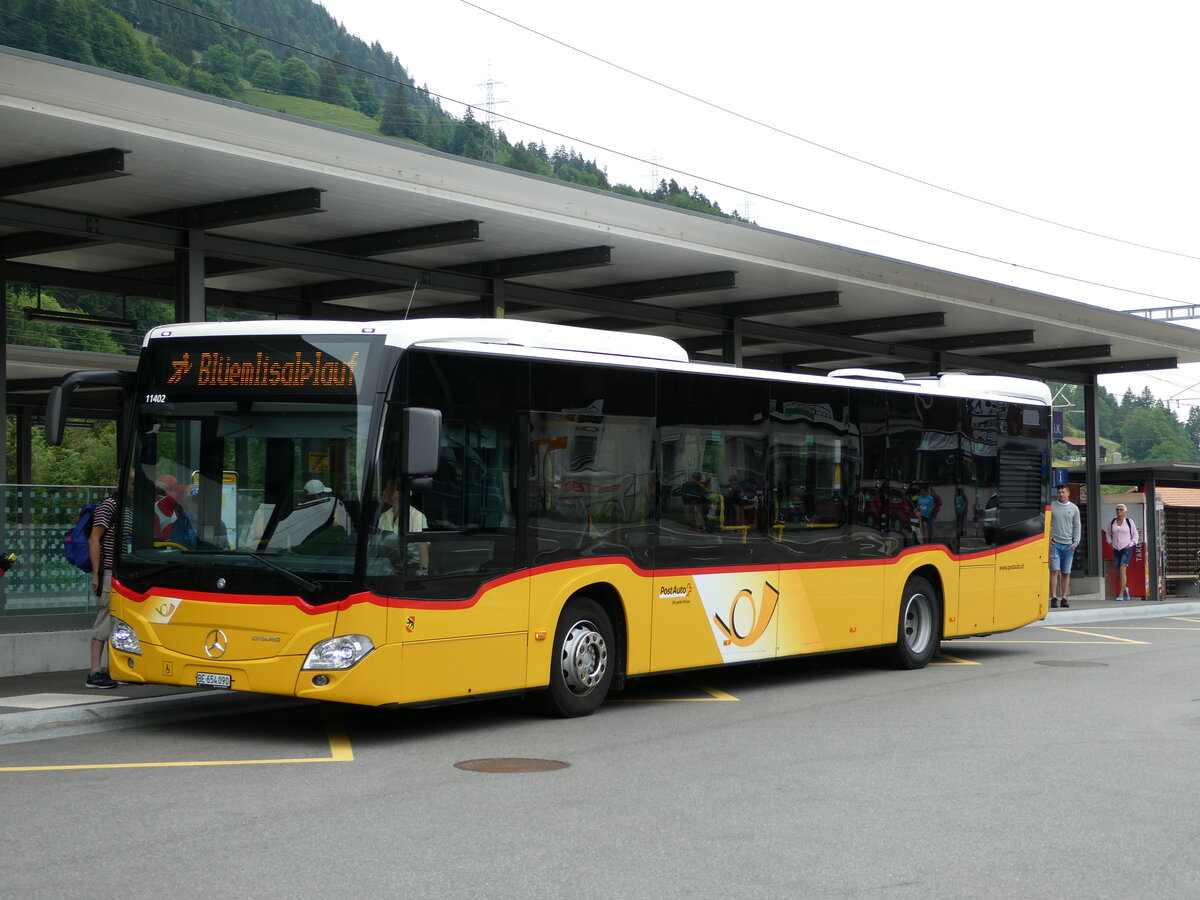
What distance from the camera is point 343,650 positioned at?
970cm

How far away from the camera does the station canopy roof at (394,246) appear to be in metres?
12.9

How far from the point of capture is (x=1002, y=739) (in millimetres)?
10508

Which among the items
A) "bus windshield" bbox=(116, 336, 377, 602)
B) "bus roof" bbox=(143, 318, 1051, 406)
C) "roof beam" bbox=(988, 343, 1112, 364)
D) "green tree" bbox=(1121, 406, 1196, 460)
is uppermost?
"green tree" bbox=(1121, 406, 1196, 460)

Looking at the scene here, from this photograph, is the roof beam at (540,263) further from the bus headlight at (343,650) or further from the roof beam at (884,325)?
the bus headlight at (343,650)

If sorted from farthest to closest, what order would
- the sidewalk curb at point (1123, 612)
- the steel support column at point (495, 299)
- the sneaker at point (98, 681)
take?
the sidewalk curb at point (1123, 612)
the steel support column at point (495, 299)
the sneaker at point (98, 681)

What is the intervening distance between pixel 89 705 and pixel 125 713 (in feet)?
0.90

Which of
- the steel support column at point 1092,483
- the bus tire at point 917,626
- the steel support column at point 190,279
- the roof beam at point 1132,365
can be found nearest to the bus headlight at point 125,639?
the steel support column at point 190,279

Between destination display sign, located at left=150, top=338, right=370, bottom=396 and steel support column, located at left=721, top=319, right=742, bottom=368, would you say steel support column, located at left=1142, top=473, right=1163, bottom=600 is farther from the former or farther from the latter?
destination display sign, located at left=150, top=338, right=370, bottom=396

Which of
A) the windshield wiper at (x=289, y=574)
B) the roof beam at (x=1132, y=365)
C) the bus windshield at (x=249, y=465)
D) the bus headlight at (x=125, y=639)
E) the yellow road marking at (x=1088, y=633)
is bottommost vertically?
the yellow road marking at (x=1088, y=633)

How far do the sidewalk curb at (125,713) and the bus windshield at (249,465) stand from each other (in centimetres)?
115

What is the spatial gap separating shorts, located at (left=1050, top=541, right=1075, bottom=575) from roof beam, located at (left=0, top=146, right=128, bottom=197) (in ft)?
56.6

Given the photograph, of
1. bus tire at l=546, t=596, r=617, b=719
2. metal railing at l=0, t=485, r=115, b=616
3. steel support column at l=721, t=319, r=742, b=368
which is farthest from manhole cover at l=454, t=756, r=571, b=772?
steel support column at l=721, t=319, r=742, b=368

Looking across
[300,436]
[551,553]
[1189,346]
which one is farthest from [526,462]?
[1189,346]

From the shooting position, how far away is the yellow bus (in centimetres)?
984
